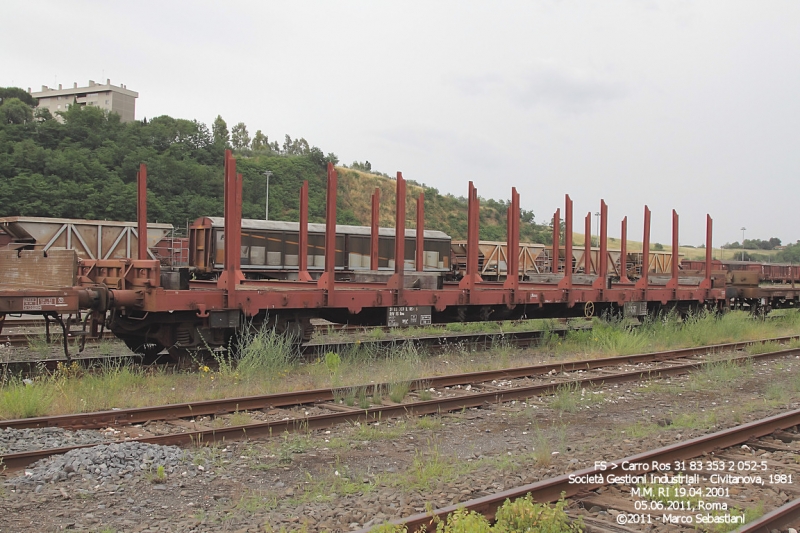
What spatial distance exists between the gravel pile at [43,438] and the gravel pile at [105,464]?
0.46 m

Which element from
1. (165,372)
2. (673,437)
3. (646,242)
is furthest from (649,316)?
(165,372)

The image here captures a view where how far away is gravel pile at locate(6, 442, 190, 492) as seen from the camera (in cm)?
505

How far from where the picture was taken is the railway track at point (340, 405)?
6422mm

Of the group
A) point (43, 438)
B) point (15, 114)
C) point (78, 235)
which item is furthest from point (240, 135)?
point (43, 438)

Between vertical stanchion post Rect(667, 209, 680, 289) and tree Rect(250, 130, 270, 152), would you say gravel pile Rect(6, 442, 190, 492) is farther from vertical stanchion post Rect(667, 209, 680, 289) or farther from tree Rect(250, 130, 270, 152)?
tree Rect(250, 130, 270, 152)

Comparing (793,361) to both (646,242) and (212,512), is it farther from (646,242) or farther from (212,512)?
(212,512)

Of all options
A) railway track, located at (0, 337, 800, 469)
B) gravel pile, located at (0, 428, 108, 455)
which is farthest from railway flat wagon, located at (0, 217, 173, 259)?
gravel pile, located at (0, 428, 108, 455)

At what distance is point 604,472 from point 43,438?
522 centimetres

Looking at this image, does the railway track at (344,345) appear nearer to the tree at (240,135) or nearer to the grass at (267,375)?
the grass at (267,375)

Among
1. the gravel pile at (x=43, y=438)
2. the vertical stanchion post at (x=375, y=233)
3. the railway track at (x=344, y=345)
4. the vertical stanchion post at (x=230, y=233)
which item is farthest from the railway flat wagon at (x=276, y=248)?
the gravel pile at (x=43, y=438)

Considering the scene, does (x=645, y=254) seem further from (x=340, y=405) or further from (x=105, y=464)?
(x=105, y=464)

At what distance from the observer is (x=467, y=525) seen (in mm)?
3754

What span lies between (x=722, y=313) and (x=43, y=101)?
14550 cm

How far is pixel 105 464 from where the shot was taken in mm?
5277
